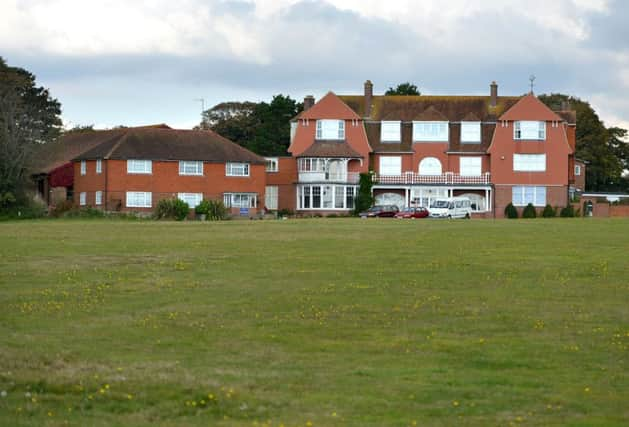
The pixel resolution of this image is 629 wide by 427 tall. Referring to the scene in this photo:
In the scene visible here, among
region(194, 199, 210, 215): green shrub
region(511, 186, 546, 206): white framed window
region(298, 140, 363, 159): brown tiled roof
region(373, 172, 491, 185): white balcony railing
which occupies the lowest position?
region(194, 199, 210, 215): green shrub

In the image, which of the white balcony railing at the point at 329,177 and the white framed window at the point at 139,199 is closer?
the white framed window at the point at 139,199

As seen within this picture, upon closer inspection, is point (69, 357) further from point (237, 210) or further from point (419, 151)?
point (419, 151)

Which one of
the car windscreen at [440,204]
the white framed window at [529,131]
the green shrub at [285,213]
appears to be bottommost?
the green shrub at [285,213]

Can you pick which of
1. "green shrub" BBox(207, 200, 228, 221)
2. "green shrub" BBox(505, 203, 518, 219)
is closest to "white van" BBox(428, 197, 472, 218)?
"green shrub" BBox(505, 203, 518, 219)

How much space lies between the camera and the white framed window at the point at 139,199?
79.0 metres

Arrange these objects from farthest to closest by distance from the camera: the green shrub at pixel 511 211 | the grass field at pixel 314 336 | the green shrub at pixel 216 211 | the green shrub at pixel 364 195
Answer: the green shrub at pixel 364 195
the green shrub at pixel 511 211
the green shrub at pixel 216 211
the grass field at pixel 314 336

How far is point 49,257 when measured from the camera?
34.7 meters

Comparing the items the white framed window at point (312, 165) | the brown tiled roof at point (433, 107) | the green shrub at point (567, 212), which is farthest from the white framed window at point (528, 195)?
the white framed window at point (312, 165)

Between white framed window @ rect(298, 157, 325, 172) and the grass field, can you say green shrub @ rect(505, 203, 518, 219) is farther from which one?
the grass field

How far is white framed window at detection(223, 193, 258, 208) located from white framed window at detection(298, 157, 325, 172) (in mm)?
4895

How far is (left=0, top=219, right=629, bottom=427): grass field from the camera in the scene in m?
14.5

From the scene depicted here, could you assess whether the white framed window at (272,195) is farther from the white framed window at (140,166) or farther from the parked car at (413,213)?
the parked car at (413,213)

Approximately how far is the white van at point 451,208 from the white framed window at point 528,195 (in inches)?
292

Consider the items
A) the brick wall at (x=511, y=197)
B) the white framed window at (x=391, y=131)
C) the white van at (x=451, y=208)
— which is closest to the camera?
the white van at (x=451, y=208)
